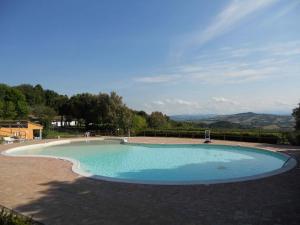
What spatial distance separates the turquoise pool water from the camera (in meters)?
12.2

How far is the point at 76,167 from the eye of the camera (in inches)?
458

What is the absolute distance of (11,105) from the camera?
150 ft

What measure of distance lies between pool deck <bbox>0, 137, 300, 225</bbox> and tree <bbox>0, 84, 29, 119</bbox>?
3791 centimetres

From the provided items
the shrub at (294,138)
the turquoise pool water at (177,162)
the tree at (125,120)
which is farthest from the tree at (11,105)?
the shrub at (294,138)

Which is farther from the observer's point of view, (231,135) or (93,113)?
(93,113)

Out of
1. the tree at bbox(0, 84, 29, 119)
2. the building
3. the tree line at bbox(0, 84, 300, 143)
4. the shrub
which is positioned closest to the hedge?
the shrub

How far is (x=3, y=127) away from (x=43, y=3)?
16.3 m

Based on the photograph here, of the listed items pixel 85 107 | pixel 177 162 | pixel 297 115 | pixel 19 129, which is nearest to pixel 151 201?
pixel 177 162

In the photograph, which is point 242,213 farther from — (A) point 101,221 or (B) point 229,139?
(B) point 229,139

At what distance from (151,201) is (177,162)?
8667 millimetres

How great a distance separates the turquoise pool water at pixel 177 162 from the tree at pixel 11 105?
25816 millimetres

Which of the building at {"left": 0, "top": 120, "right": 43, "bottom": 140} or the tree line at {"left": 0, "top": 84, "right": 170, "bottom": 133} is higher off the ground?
the tree line at {"left": 0, "top": 84, "right": 170, "bottom": 133}

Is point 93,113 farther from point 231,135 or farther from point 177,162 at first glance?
point 177,162

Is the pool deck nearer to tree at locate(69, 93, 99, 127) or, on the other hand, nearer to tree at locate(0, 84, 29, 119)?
tree at locate(69, 93, 99, 127)
